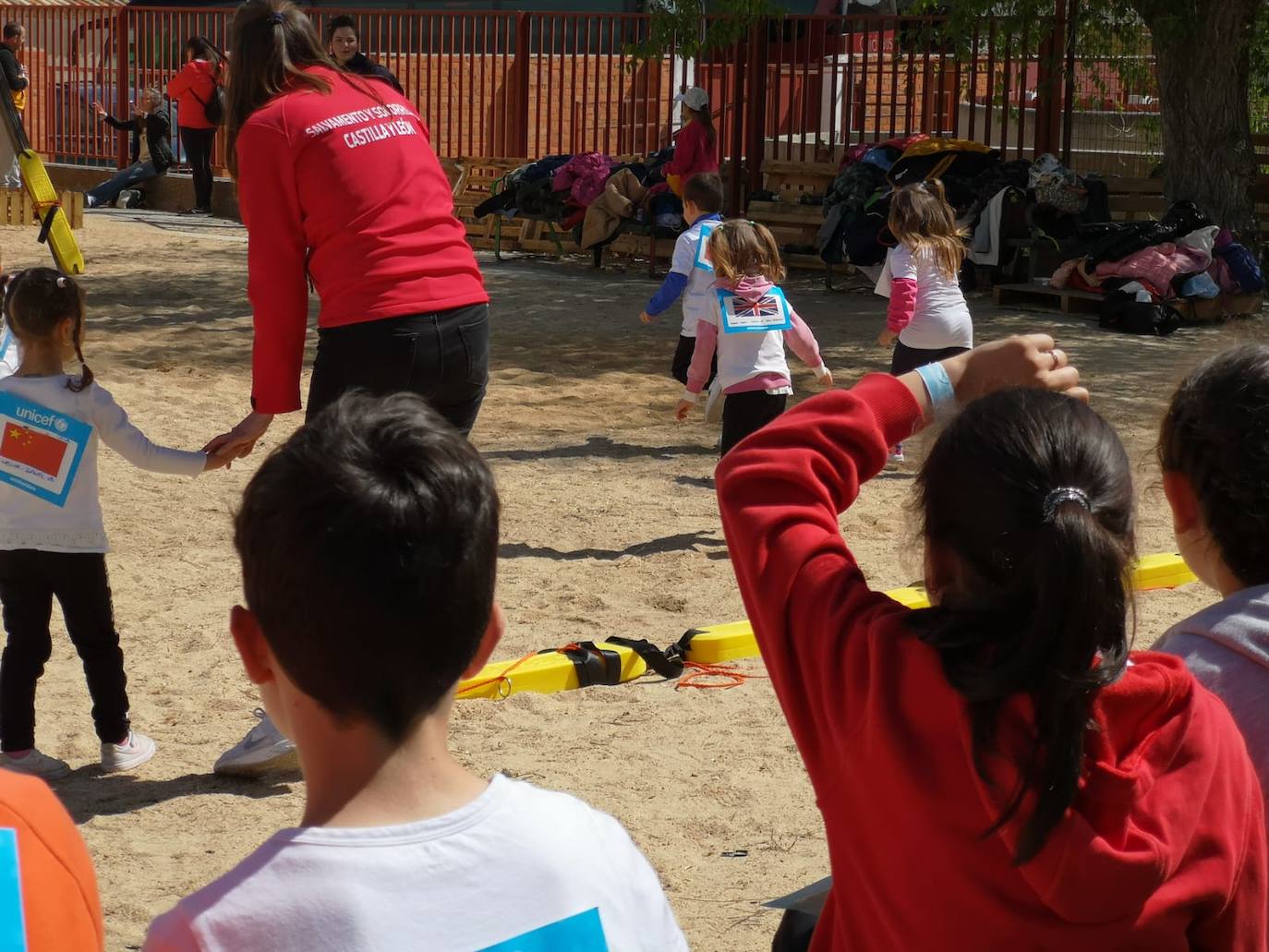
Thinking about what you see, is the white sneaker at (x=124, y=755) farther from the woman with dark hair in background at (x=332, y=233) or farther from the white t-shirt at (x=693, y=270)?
the white t-shirt at (x=693, y=270)

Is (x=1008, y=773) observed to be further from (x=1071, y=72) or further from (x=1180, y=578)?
(x=1071, y=72)

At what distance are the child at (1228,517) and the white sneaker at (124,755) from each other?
10.1 ft

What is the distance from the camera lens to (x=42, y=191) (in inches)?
504

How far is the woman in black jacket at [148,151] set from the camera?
65.9 ft

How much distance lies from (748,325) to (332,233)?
3.04m

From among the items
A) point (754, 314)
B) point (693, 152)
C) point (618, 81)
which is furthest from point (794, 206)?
point (754, 314)

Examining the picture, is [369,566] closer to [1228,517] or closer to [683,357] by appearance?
[1228,517]

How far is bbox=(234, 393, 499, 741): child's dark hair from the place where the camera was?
1444 millimetres

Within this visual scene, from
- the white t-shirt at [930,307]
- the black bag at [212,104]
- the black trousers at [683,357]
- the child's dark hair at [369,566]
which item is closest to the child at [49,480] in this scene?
the child's dark hair at [369,566]

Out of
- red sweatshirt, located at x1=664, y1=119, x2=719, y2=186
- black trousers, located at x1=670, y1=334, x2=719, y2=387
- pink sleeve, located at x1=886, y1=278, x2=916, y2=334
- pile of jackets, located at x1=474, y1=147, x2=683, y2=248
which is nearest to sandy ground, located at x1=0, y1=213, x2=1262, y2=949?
black trousers, located at x1=670, y1=334, x2=719, y2=387

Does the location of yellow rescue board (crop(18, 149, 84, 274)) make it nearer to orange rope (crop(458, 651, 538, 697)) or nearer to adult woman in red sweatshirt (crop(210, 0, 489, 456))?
orange rope (crop(458, 651, 538, 697))

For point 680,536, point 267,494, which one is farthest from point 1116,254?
point 267,494

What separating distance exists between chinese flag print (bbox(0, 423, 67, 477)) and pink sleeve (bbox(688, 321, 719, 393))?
11.6ft

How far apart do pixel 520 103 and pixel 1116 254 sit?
30.3 ft
